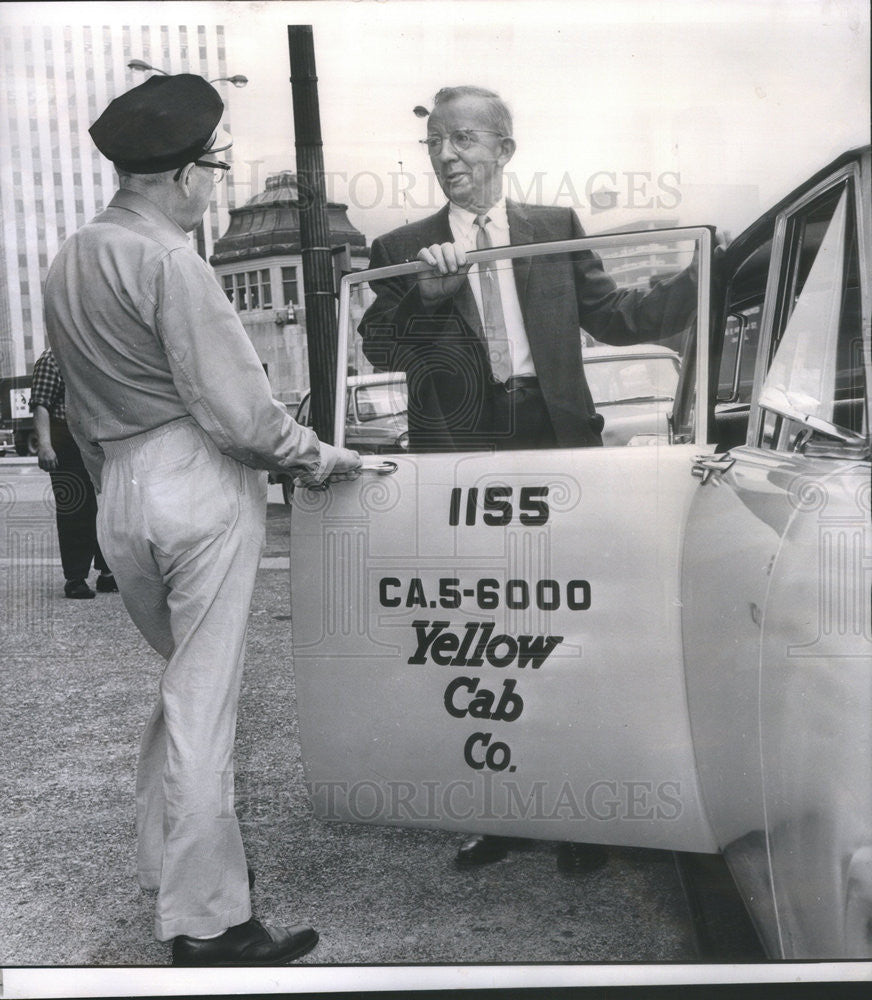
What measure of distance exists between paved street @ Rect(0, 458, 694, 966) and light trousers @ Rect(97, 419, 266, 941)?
0.29 meters

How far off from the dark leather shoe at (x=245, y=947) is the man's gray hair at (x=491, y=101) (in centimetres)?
167

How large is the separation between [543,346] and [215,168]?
0.77 metres

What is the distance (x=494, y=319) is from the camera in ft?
8.09

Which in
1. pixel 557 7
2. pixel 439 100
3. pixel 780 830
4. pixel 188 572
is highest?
pixel 557 7

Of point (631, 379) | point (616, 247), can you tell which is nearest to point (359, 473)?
point (631, 379)

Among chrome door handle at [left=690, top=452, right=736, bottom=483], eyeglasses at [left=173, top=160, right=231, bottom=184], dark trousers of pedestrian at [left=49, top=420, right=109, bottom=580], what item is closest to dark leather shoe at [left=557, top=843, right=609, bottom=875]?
chrome door handle at [left=690, top=452, right=736, bottom=483]

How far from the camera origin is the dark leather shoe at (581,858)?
2.74m

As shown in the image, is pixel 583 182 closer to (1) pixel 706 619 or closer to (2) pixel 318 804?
(1) pixel 706 619

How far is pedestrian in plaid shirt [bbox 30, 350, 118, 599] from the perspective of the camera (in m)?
2.51

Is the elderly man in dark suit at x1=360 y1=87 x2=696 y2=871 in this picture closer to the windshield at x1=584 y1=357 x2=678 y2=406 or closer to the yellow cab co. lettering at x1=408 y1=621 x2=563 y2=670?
the windshield at x1=584 y1=357 x2=678 y2=406

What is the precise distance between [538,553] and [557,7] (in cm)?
107

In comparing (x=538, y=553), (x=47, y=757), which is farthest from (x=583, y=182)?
(x=47, y=757)

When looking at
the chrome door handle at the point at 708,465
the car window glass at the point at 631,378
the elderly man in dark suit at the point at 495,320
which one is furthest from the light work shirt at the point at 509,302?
the chrome door handle at the point at 708,465

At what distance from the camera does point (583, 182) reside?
2.22 metres
